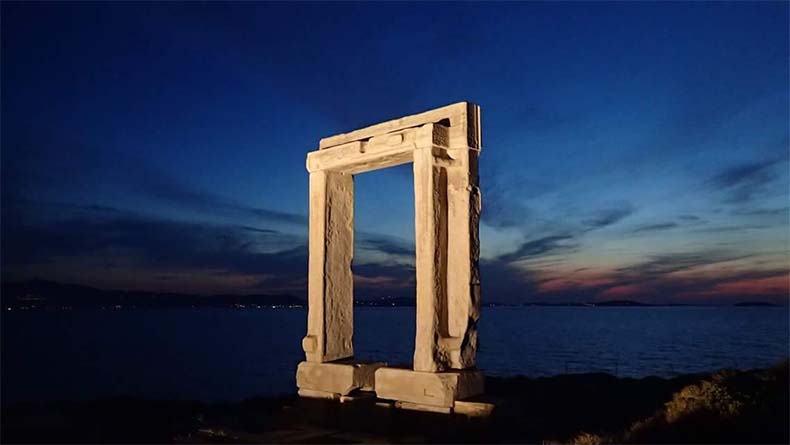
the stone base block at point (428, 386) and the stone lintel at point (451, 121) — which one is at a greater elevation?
the stone lintel at point (451, 121)

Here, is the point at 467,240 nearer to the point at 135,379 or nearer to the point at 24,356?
the point at 135,379

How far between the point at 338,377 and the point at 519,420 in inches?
125

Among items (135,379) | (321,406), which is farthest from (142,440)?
(135,379)

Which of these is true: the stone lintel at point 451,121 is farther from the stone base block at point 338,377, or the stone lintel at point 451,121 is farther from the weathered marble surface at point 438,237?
the stone base block at point 338,377

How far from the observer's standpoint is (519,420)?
31.4 ft

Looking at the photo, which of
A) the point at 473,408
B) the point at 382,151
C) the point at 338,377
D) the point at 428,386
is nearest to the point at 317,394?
the point at 338,377

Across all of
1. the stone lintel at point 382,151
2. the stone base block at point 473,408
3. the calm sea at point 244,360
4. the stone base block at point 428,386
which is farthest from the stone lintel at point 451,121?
the calm sea at point 244,360

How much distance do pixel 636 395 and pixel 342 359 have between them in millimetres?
9064

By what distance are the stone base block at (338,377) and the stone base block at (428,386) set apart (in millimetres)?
630

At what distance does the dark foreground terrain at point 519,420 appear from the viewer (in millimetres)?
8812

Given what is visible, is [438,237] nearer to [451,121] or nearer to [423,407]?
[451,121]

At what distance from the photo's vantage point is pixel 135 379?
36562mm

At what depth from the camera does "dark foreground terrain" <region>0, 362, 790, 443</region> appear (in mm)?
8812

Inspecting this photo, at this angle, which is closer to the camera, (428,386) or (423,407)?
(428,386)
